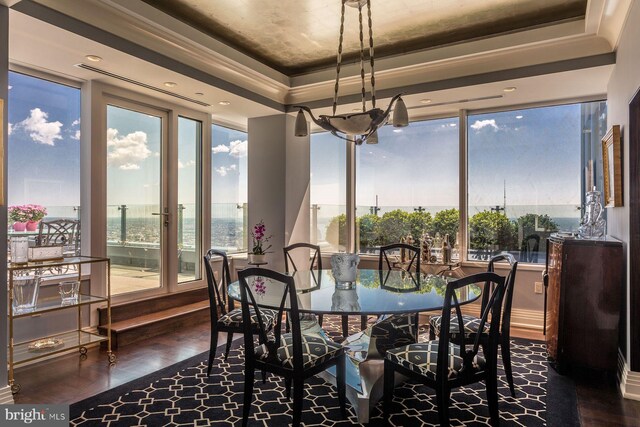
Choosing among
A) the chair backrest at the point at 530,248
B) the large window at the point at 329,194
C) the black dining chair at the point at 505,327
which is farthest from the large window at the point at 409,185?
the black dining chair at the point at 505,327

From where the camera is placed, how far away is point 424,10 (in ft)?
11.1

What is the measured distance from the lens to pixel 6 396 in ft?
8.30

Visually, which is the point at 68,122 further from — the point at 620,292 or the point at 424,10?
the point at 620,292

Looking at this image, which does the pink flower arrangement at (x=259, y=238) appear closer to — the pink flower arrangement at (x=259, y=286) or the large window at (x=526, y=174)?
the pink flower arrangement at (x=259, y=286)

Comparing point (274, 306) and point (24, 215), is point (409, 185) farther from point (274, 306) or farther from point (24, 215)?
point (24, 215)

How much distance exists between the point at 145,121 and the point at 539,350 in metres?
4.61

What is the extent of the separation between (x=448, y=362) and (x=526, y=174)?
328 centimetres

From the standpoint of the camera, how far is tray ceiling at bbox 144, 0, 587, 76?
3.29 meters

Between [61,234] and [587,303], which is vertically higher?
[61,234]

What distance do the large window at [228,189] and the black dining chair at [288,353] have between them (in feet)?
11.1

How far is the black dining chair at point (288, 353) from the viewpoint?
7.36 ft

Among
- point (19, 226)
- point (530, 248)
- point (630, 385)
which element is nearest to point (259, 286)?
point (19, 226)

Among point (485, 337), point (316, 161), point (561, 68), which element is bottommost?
point (485, 337)

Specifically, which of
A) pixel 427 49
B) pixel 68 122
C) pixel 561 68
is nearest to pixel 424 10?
pixel 427 49
